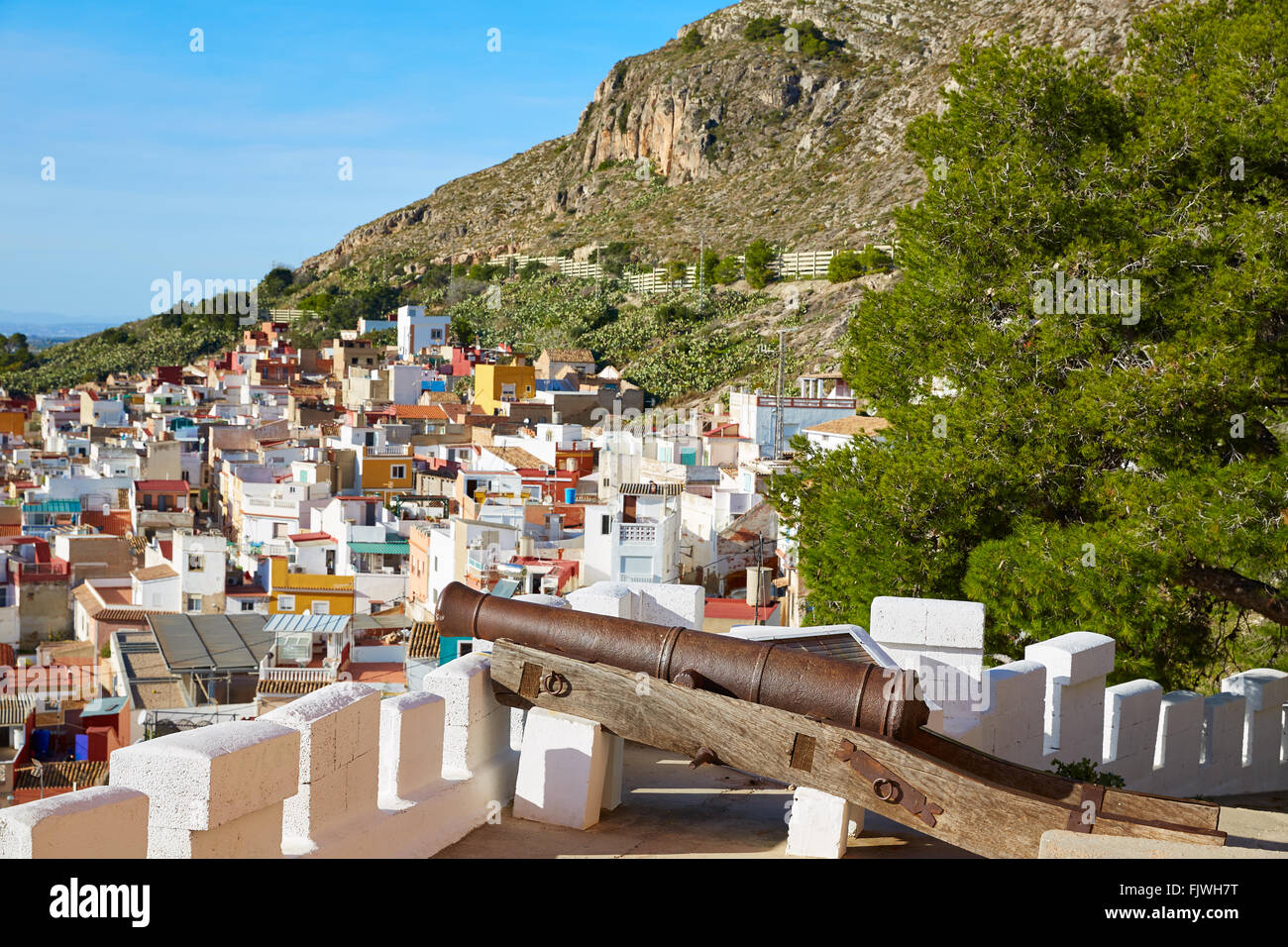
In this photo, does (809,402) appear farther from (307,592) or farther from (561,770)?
(561,770)

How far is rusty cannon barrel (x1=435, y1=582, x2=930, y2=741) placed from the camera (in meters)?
4.23

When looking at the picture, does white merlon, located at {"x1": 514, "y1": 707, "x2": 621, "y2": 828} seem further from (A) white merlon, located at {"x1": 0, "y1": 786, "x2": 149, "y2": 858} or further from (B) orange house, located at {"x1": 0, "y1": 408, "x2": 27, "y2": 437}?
(B) orange house, located at {"x1": 0, "y1": 408, "x2": 27, "y2": 437}

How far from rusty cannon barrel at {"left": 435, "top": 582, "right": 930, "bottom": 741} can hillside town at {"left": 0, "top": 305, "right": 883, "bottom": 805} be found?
15.8ft

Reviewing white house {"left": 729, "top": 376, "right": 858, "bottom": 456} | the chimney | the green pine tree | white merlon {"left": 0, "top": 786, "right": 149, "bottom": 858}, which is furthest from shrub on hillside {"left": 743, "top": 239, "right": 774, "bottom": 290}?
white merlon {"left": 0, "top": 786, "right": 149, "bottom": 858}

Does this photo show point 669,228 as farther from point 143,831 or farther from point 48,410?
point 143,831

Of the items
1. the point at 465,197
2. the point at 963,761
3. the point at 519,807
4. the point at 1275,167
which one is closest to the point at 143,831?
the point at 519,807

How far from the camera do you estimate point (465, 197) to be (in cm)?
12256

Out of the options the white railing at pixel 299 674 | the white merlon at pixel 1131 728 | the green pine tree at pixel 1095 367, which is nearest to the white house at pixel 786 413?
the white railing at pixel 299 674

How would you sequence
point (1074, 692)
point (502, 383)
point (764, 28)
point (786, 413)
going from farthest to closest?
point (764, 28)
point (502, 383)
point (786, 413)
point (1074, 692)

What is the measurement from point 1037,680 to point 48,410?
2451 inches

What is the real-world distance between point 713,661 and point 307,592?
26026 mm

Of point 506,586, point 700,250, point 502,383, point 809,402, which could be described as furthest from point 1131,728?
point 700,250

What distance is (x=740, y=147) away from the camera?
312 feet

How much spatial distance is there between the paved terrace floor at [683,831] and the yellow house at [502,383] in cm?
4995
